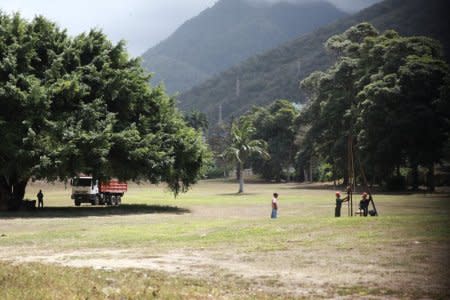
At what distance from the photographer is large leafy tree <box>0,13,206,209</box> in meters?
36.2

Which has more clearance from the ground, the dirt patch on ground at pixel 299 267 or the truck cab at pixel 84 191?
the truck cab at pixel 84 191

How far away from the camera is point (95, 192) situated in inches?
2004

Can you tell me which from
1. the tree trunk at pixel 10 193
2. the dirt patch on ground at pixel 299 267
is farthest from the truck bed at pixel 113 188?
the dirt patch on ground at pixel 299 267

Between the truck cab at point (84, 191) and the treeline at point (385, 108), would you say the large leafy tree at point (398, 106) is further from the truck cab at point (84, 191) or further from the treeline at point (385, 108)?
the truck cab at point (84, 191)

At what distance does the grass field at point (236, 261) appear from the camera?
10336 mm

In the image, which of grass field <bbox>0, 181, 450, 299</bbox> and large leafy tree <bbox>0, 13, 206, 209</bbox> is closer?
grass field <bbox>0, 181, 450, 299</bbox>

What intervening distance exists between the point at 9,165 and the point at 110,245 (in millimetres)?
19154

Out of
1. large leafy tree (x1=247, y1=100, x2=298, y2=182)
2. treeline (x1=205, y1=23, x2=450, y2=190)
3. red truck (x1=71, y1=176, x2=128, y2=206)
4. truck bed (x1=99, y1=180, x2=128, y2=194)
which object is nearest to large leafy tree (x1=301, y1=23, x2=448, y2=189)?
treeline (x1=205, y1=23, x2=450, y2=190)

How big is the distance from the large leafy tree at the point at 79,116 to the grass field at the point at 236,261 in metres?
10.2

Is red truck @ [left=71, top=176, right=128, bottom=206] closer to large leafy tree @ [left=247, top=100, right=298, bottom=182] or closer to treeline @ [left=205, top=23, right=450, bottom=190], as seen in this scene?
treeline @ [left=205, top=23, right=450, bottom=190]

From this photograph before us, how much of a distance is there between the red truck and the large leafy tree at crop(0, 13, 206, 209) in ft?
27.0

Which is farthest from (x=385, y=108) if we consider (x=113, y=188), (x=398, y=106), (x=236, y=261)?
(x=236, y=261)

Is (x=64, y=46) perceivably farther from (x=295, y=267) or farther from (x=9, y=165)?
(x=295, y=267)

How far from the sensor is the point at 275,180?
12900cm
